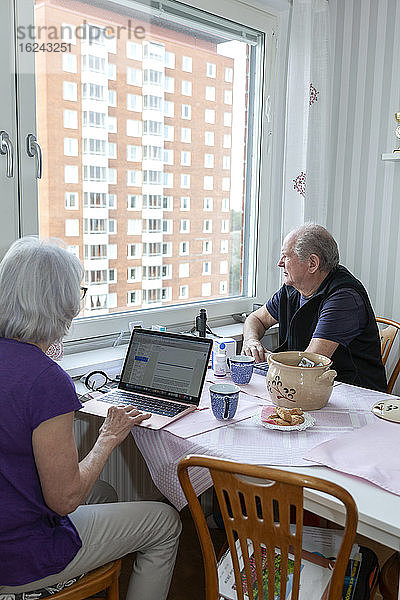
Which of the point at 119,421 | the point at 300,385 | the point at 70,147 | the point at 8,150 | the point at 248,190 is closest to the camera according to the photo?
the point at 119,421

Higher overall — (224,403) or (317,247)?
(317,247)

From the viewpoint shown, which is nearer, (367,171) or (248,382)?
(248,382)

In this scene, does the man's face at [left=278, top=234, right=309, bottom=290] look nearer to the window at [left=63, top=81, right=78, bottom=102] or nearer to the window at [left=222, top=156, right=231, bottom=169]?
the window at [left=222, top=156, right=231, bottom=169]

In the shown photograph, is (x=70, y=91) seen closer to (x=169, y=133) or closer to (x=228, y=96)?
(x=169, y=133)

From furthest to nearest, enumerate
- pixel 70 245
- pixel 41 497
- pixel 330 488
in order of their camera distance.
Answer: pixel 70 245 → pixel 41 497 → pixel 330 488

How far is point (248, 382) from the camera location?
210 cm

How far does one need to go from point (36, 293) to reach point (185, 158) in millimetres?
1484

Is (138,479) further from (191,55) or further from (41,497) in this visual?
(191,55)

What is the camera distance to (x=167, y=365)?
196cm

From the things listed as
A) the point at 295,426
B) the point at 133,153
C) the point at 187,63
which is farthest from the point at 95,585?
the point at 187,63

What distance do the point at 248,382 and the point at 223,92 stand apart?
57.8 inches

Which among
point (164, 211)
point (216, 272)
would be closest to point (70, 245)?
point (164, 211)

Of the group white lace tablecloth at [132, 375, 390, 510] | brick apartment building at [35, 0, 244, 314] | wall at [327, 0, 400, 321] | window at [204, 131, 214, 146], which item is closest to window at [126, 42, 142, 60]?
brick apartment building at [35, 0, 244, 314]

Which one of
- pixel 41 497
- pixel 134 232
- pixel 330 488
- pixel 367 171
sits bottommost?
pixel 41 497
